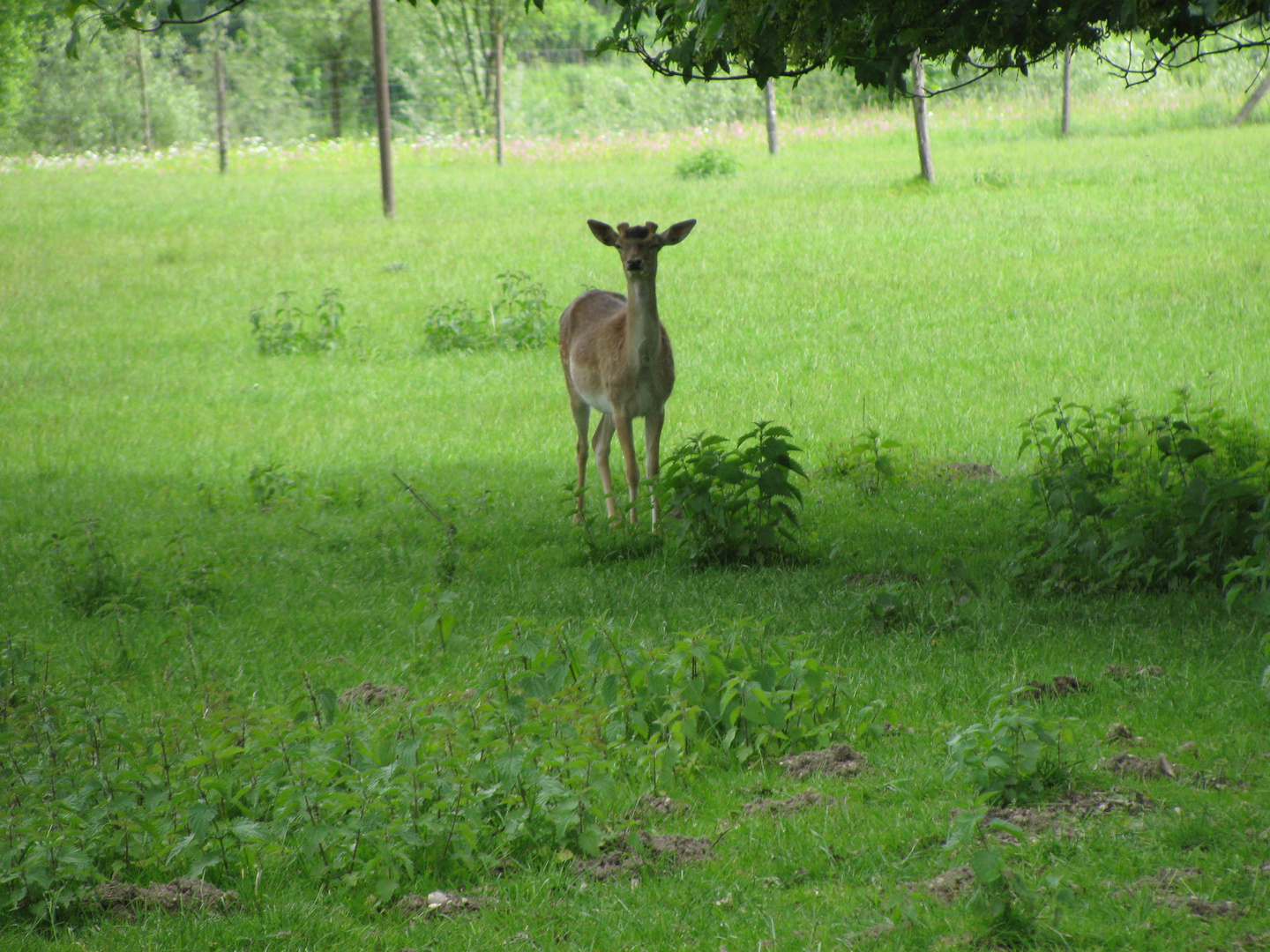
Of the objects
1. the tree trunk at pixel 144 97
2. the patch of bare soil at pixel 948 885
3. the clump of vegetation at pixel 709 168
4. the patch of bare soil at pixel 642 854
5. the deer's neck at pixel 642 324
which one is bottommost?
the patch of bare soil at pixel 642 854

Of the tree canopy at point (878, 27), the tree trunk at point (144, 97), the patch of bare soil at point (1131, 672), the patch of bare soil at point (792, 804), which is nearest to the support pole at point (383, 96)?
the tree canopy at point (878, 27)

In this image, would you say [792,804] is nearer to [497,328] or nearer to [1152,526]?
[1152,526]

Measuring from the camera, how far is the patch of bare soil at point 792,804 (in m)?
4.41

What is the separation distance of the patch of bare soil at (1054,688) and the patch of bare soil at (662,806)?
155 cm

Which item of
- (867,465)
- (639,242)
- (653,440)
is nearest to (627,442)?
(653,440)

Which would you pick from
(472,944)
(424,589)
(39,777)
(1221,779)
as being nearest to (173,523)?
(424,589)

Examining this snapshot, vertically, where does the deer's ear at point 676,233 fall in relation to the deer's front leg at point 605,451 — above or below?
above

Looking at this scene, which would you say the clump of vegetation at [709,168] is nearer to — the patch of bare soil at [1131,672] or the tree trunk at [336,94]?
the patch of bare soil at [1131,672]

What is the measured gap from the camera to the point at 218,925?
3844mm

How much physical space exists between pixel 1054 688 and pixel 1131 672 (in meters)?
0.42

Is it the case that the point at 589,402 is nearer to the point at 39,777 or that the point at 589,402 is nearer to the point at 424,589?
the point at 424,589

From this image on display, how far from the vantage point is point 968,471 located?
31.4 ft

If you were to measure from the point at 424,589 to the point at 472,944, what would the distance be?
400 cm

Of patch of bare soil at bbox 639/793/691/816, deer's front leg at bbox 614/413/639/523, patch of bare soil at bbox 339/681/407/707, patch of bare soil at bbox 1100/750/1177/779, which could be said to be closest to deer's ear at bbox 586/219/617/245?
deer's front leg at bbox 614/413/639/523
